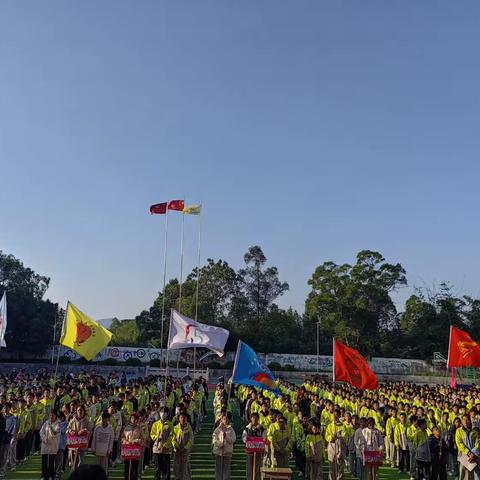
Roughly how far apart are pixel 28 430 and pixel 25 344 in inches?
1442

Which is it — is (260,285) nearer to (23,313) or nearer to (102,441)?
(23,313)

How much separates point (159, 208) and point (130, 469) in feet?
51.0

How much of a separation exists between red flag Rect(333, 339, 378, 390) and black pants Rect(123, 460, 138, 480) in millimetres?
7182

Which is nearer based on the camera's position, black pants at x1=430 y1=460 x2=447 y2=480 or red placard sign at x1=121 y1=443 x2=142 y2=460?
red placard sign at x1=121 y1=443 x2=142 y2=460

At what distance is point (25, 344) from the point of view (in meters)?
47.7

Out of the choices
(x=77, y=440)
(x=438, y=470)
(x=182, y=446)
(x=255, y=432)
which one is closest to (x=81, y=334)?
(x=77, y=440)

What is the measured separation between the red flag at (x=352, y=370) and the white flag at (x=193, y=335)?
3986mm

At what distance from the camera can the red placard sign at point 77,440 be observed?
10.6 metres

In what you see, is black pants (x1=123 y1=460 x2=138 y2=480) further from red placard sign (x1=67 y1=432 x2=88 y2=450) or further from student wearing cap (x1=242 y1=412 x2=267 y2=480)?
student wearing cap (x1=242 y1=412 x2=267 y2=480)

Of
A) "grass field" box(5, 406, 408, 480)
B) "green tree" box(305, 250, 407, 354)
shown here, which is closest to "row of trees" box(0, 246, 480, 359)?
"green tree" box(305, 250, 407, 354)

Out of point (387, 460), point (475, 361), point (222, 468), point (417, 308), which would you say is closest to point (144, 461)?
point (222, 468)

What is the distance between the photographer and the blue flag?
12203 mm

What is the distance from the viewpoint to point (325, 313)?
5475 cm

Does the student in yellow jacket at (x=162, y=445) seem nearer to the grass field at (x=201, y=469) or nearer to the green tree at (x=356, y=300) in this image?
the grass field at (x=201, y=469)
